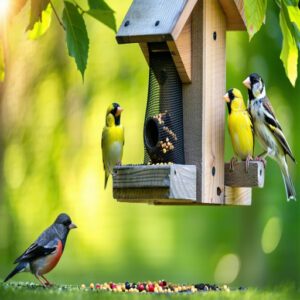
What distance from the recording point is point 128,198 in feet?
14.0

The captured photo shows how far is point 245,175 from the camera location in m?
4.48

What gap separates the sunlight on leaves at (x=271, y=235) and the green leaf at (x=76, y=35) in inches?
256

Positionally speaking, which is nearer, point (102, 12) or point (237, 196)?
point (102, 12)

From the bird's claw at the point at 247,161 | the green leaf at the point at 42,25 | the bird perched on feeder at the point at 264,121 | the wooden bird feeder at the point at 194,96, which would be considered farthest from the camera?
the bird perched on feeder at the point at 264,121

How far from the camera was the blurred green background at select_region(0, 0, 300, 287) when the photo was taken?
32.3 ft

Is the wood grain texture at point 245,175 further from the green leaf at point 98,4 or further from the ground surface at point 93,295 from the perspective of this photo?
the green leaf at point 98,4

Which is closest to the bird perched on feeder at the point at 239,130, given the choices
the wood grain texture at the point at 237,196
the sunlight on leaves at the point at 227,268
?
the wood grain texture at the point at 237,196

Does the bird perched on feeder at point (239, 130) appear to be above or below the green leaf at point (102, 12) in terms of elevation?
below

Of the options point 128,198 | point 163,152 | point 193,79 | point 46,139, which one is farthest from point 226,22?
point 46,139

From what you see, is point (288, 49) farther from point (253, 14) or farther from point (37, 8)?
point (37, 8)

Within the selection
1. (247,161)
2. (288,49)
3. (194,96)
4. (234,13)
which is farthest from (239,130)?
(288,49)

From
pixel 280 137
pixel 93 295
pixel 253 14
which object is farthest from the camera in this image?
pixel 280 137

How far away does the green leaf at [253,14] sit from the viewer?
127 inches

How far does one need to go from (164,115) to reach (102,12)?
0.91 m
